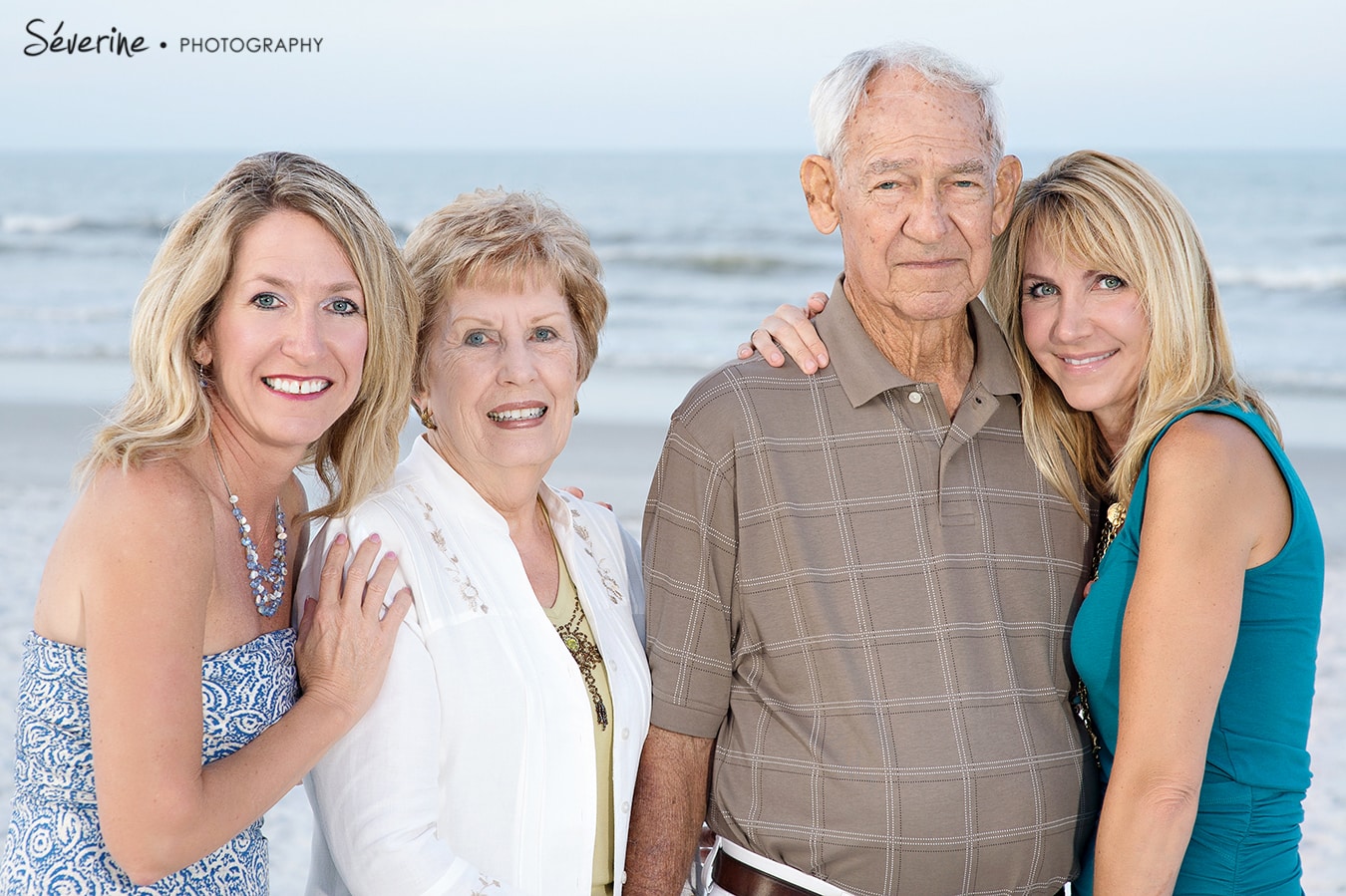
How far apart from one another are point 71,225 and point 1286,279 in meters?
17.6

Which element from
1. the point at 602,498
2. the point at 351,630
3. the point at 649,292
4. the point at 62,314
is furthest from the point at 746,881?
the point at 649,292

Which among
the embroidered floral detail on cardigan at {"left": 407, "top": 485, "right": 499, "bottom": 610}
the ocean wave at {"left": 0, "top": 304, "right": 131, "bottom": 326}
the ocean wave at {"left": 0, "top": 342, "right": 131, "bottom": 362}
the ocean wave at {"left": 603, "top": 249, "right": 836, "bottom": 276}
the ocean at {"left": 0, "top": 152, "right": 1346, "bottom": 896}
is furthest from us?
the ocean wave at {"left": 603, "top": 249, "right": 836, "bottom": 276}

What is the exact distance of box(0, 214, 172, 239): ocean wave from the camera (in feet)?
62.0

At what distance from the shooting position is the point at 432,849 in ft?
6.71

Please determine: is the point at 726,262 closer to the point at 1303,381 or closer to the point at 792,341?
the point at 1303,381

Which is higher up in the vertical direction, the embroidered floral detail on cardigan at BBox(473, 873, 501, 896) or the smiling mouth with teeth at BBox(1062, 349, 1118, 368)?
the smiling mouth with teeth at BBox(1062, 349, 1118, 368)

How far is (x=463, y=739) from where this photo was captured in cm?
211

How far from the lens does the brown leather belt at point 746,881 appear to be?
2.27 m

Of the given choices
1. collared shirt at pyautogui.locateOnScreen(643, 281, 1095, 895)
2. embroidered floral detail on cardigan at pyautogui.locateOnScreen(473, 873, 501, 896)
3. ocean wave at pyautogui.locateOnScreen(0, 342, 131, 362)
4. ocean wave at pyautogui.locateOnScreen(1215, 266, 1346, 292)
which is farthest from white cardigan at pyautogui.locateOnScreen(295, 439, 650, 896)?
ocean wave at pyautogui.locateOnScreen(1215, 266, 1346, 292)

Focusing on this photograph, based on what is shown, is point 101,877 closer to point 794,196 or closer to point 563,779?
point 563,779

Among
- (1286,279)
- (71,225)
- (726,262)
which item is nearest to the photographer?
(1286,279)

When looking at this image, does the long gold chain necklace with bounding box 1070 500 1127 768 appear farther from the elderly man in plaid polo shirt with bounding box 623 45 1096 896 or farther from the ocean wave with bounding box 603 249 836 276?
the ocean wave with bounding box 603 249 836 276

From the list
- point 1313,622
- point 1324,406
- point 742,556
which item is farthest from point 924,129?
point 1324,406

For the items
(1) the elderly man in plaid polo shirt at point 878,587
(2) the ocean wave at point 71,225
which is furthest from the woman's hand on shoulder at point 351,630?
(2) the ocean wave at point 71,225
